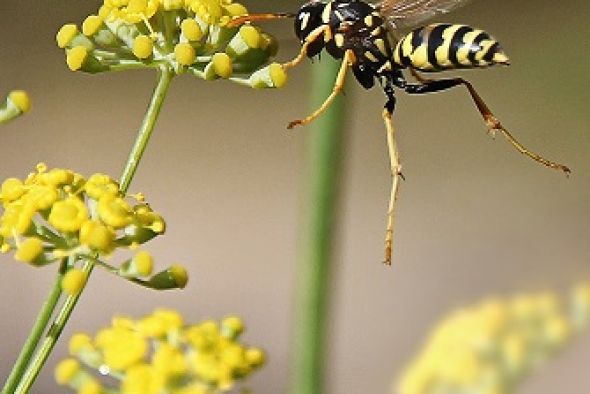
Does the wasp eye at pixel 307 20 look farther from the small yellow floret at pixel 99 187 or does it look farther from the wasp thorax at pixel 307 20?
the small yellow floret at pixel 99 187

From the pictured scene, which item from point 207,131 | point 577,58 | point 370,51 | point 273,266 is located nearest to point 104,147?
point 207,131

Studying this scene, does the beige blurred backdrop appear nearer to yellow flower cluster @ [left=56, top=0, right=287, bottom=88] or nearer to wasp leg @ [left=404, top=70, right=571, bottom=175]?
wasp leg @ [left=404, top=70, right=571, bottom=175]

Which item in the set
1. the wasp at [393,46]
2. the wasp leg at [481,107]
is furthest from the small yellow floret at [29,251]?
the wasp leg at [481,107]

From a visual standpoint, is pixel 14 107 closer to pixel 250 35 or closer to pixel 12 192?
pixel 12 192

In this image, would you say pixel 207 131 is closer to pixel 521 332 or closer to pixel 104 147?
pixel 104 147

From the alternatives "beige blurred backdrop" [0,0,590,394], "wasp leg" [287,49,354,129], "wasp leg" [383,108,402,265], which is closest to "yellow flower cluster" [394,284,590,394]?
"wasp leg" [383,108,402,265]
